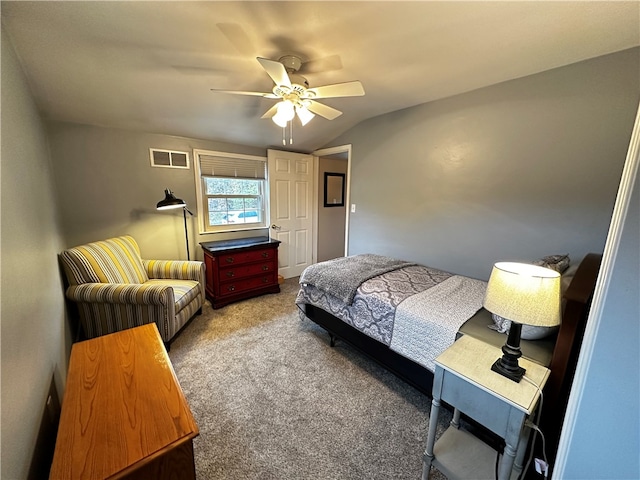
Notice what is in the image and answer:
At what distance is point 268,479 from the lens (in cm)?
126

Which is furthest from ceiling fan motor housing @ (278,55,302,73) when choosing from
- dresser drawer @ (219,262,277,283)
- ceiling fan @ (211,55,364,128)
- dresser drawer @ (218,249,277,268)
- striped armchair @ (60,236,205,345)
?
dresser drawer @ (219,262,277,283)

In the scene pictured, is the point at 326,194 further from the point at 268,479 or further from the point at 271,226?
the point at 268,479

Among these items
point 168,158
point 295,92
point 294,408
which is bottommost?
point 294,408

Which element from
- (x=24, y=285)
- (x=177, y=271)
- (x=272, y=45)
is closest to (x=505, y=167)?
(x=272, y=45)

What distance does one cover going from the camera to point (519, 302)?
38.9 inches

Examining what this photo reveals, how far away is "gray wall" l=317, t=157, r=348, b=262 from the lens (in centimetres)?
443

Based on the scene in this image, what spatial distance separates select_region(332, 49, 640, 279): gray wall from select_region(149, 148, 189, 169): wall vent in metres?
2.35

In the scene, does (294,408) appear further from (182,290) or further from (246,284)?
(246,284)

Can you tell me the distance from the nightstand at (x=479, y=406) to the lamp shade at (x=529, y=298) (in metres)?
0.30

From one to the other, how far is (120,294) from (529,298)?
2702mm

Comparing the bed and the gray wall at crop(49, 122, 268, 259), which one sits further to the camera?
the gray wall at crop(49, 122, 268, 259)

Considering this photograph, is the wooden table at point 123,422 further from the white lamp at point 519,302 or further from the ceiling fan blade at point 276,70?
the ceiling fan blade at point 276,70

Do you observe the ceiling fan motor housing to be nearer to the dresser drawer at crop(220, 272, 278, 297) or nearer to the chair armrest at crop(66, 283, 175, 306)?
the chair armrest at crop(66, 283, 175, 306)

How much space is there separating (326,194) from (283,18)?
10.2 ft
